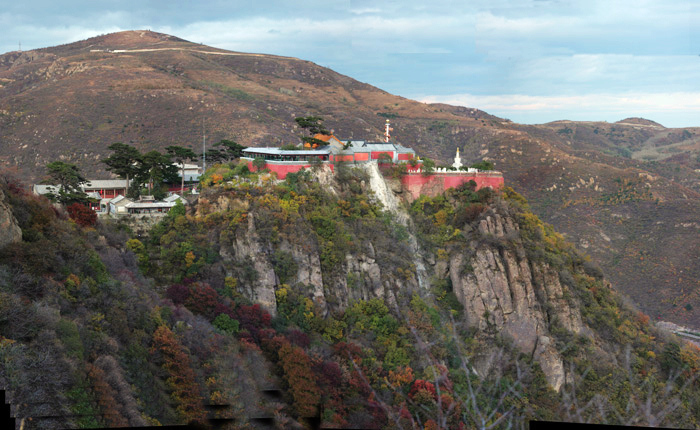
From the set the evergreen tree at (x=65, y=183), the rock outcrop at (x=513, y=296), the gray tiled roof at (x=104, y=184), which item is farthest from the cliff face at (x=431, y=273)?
the gray tiled roof at (x=104, y=184)

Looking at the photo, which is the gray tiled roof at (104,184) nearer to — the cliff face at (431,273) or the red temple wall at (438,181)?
the cliff face at (431,273)

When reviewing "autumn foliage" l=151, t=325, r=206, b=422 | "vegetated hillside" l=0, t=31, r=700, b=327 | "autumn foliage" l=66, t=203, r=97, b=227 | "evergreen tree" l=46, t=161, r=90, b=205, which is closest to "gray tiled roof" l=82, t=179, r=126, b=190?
"evergreen tree" l=46, t=161, r=90, b=205

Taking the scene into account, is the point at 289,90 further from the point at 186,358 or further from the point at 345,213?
the point at 186,358

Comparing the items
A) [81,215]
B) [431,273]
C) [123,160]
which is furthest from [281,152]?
[81,215]

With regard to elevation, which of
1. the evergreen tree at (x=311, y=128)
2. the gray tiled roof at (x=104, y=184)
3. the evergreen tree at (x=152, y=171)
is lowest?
the gray tiled roof at (x=104, y=184)

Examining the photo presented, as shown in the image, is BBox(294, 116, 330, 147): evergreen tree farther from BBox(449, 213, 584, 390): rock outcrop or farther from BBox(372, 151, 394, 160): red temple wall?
BBox(449, 213, 584, 390): rock outcrop

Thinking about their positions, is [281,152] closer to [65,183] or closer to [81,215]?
[65,183]
